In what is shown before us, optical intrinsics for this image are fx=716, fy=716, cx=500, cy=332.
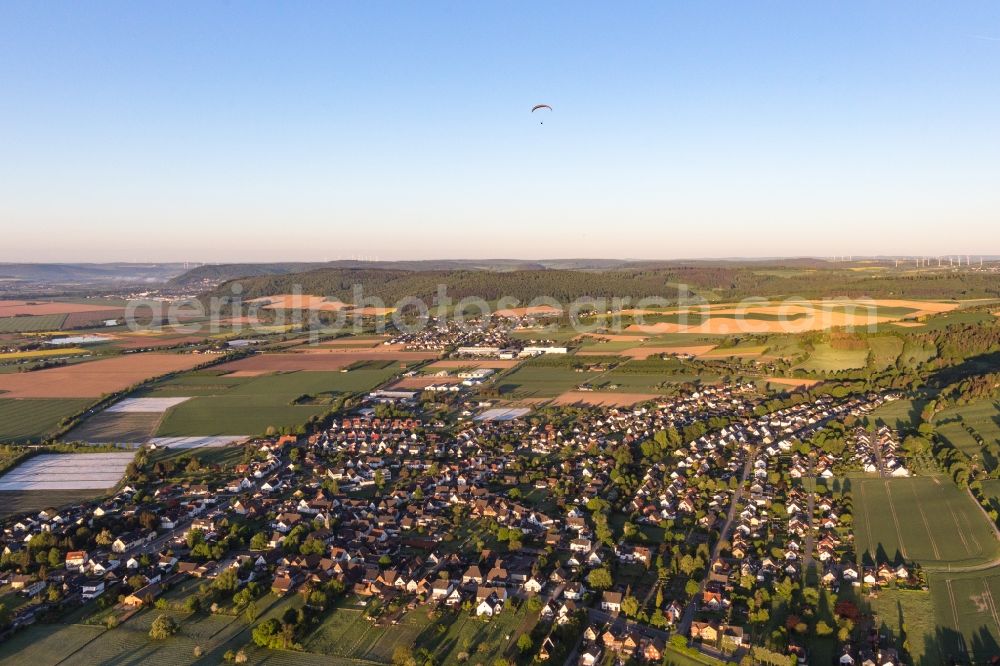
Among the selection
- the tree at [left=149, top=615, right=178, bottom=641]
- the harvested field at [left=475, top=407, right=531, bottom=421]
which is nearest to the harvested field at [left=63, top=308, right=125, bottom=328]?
the harvested field at [left=475, top=407, right=531, bottom=421]

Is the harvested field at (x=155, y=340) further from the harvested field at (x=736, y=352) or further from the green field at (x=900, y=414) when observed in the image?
the green field at (x=900, y=414)

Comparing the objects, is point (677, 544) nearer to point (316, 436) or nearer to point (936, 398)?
point (316, 436)

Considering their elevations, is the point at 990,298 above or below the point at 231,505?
above

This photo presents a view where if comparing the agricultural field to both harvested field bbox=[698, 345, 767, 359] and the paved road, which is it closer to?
the paved road

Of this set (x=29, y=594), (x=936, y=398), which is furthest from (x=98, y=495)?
(x=936, y=398)

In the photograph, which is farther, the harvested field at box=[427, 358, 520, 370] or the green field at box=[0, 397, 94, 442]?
the harvested field at box=[427, 358, 520, 370]

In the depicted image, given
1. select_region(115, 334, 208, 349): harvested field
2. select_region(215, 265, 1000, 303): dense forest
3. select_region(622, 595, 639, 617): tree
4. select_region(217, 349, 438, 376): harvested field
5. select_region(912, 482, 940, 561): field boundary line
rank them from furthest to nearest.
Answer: select_region(215, 265, 1000, 303): dense forest, select_region(115, 334, 208, 349): harvested field, select_region(217, 349, 438, 376): harvested field, select_region(912, 482, 940, 561): field boundary line, select_region(622, 595, 639, 617): tree
